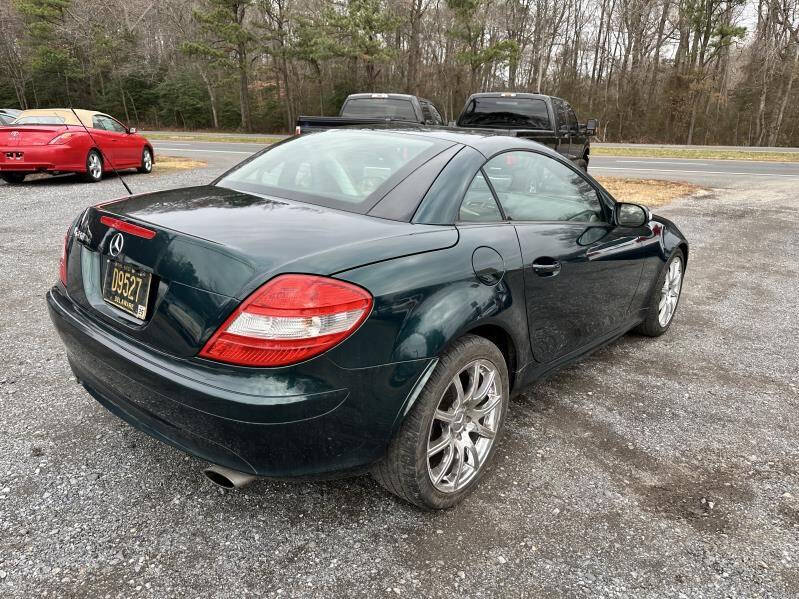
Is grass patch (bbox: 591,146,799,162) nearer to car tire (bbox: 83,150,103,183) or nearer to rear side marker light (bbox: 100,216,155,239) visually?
car tire (bbox: 83,150,103,183)

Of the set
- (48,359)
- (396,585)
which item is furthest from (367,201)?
(48,359)

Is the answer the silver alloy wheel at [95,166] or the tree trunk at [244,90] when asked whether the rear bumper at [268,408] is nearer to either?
the silver alloy wheel at [95,166]

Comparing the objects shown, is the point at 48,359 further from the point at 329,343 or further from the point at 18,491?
the point at 329,343

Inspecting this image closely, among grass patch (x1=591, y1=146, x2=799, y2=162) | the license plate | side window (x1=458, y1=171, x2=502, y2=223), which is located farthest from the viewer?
grass patch (x1=591, y1=146, x2=799, y2=162)

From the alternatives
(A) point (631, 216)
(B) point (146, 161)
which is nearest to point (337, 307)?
(A) point (631, 216)

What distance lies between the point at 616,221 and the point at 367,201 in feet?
5.86

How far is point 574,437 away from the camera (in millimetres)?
3004

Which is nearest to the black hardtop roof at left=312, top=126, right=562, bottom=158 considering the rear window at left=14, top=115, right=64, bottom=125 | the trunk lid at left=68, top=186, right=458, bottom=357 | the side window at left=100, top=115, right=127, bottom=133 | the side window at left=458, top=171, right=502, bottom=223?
the side window at left=458, top=171, right=502, bottom=223

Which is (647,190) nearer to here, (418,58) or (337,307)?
(337,307)

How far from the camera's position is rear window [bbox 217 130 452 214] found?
253 cm

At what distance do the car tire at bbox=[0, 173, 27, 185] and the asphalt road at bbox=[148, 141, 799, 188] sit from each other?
5.02 meters

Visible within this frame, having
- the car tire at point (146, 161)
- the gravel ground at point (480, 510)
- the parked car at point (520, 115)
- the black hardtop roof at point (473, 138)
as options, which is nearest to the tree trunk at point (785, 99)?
the parked car at point (520, 115)

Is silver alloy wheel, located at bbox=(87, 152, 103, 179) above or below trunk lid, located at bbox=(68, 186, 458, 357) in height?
below

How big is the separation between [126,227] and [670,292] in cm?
382
